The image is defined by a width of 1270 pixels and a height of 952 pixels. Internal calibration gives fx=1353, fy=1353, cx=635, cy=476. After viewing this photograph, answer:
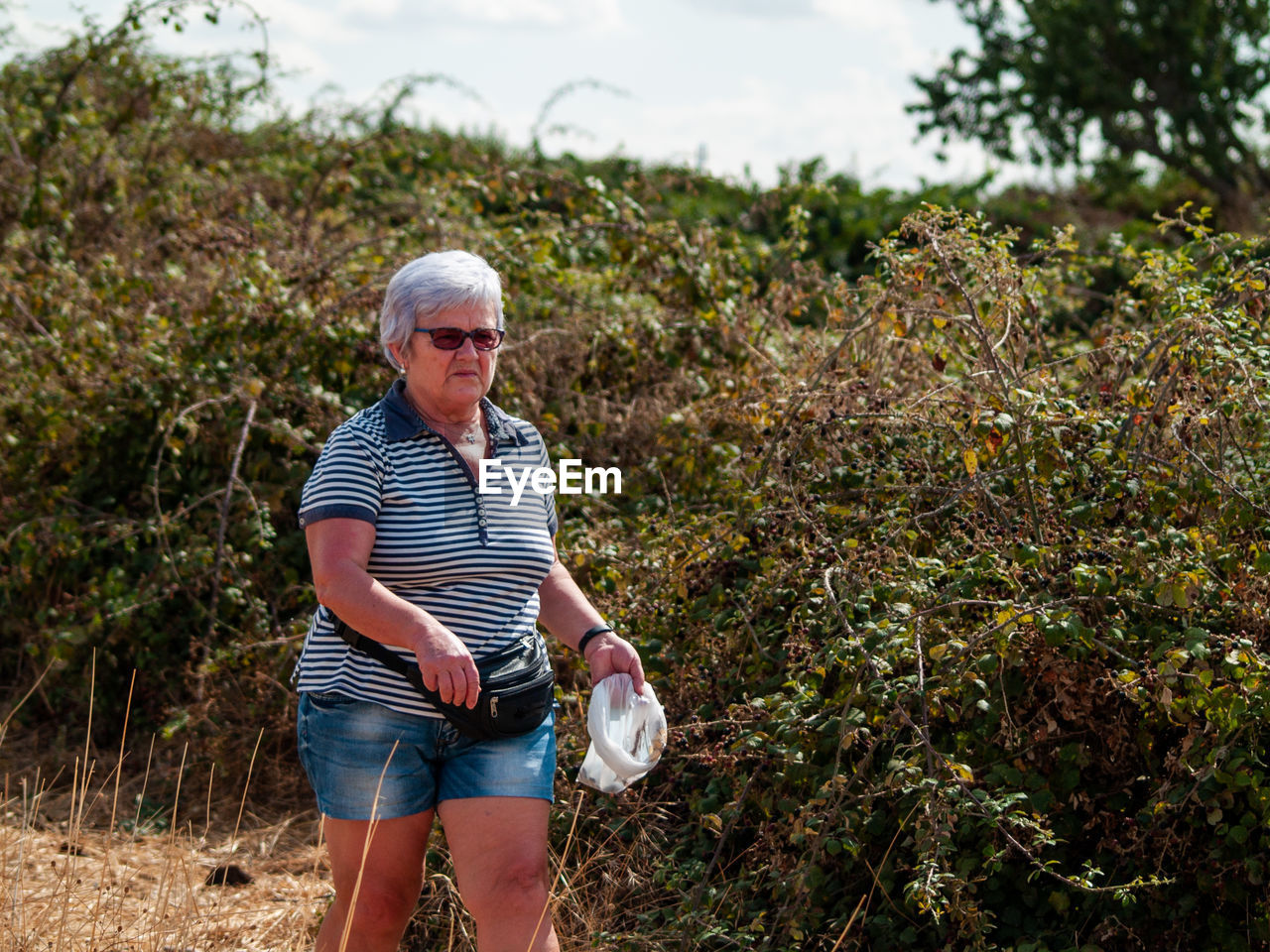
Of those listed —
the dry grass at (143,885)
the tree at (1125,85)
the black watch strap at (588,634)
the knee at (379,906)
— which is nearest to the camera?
the knee at (379,906)

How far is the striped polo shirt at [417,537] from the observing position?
2.48m

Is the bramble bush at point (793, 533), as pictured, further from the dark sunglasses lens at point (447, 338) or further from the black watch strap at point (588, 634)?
the dark sunglasses lens at point (447, 338)

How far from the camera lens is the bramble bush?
9.87ft

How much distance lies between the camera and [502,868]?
8.04ft

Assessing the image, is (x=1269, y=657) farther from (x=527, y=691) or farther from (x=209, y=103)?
(x=209, y=103)

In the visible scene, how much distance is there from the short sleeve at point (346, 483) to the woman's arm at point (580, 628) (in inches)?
17.7

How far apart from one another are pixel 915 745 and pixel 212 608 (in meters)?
2.74

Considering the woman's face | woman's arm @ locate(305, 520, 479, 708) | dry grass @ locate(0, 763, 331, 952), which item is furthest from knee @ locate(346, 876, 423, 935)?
the woman's face

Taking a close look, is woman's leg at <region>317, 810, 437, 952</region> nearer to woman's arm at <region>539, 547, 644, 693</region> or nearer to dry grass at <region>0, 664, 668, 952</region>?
woman's arm at <region>539, 547, 644, 693</region>

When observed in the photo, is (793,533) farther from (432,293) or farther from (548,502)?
(432,293)

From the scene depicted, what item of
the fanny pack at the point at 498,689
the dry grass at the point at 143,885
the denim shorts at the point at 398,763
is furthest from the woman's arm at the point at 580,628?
the dry grass at the point at 143,885

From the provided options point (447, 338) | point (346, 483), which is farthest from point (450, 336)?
point (346, 483)

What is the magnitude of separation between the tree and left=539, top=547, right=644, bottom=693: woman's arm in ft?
39.0

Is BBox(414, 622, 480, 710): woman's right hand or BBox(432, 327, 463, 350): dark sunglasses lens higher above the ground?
BBox(432, 327, 463, 350): dark sunglasses lens
